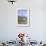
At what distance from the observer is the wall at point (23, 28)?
4.55m

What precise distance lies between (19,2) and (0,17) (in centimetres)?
88

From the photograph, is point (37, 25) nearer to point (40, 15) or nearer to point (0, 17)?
point (40, 15)

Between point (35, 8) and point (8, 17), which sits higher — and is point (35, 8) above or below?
above

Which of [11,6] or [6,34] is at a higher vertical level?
[11,6]

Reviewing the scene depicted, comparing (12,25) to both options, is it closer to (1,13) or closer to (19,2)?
(1,13)

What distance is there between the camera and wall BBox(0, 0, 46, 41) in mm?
4555

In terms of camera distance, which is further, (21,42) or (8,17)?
(8,17)

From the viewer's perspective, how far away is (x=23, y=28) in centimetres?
460

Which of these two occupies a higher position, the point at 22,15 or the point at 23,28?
the point at 22,15

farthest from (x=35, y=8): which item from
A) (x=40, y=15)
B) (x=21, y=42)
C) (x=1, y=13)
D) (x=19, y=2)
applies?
(x=21, y=42)

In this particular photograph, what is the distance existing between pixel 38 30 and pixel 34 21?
362 millimetres

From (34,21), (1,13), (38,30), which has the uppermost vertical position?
(1,13)

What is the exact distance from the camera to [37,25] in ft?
15.2

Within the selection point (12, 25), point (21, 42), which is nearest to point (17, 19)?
point (12, 25)
